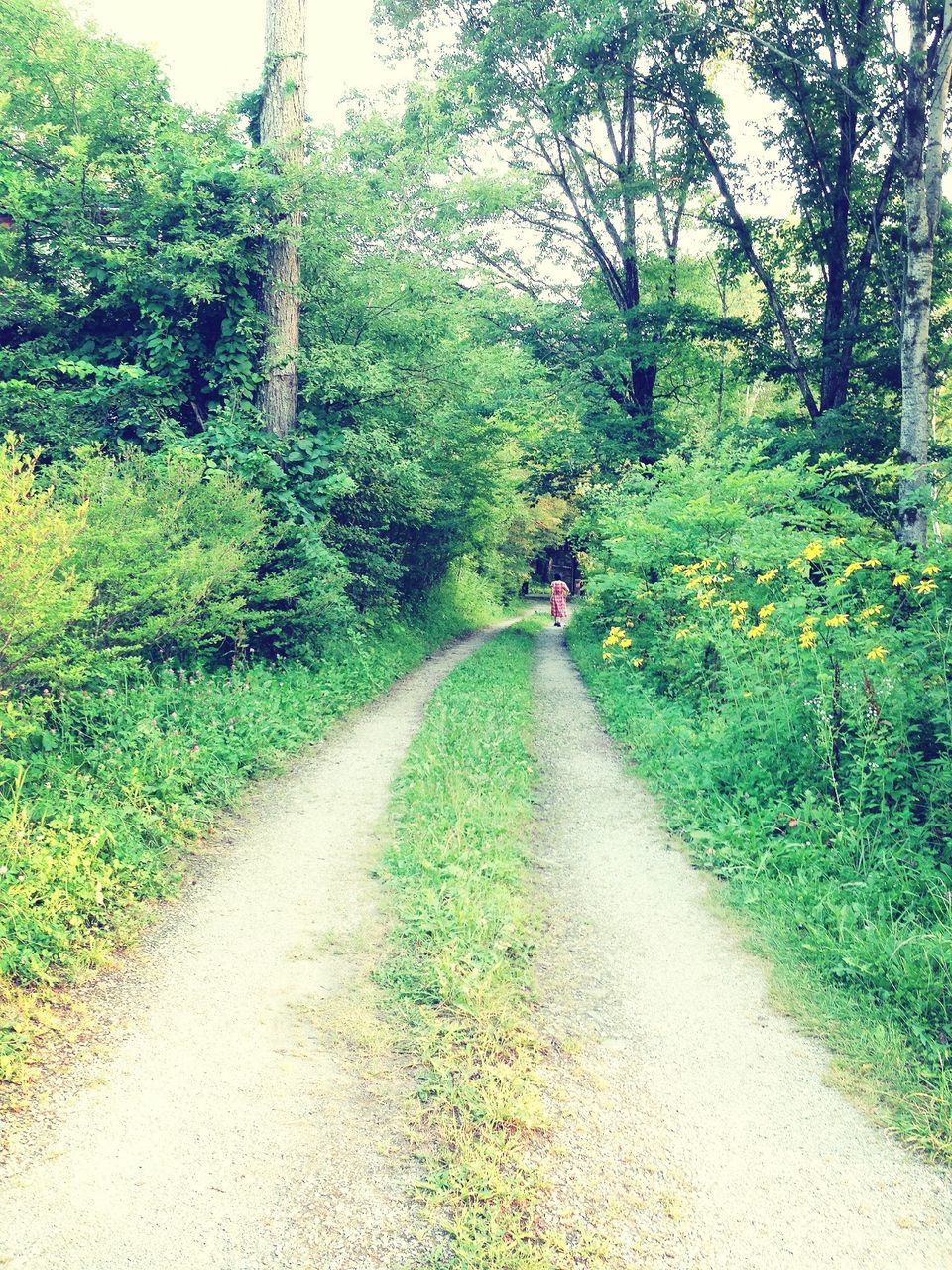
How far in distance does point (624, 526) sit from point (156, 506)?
24.3ft

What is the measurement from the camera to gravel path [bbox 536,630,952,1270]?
258cm

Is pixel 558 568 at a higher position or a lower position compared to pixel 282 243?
lower

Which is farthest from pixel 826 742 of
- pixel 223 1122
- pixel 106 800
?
pixel 106 800

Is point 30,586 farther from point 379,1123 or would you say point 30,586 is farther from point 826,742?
point 826,742

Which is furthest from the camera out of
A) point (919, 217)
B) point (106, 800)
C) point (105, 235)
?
point (105, 235)

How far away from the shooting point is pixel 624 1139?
3025mm

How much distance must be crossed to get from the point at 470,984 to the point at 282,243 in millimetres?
10613

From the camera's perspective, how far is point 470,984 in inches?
157

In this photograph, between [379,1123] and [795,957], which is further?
[795,957]

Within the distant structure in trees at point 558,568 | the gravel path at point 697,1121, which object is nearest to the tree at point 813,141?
the gravel path at point 697,1121

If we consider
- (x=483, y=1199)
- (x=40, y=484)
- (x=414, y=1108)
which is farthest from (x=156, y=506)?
(x=483, y=1199)

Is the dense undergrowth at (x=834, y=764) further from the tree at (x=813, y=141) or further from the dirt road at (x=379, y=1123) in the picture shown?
the tree at (x=813, y=141)

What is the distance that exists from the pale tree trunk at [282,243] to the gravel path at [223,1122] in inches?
315

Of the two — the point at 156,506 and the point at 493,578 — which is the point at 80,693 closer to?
the point at 156,506
